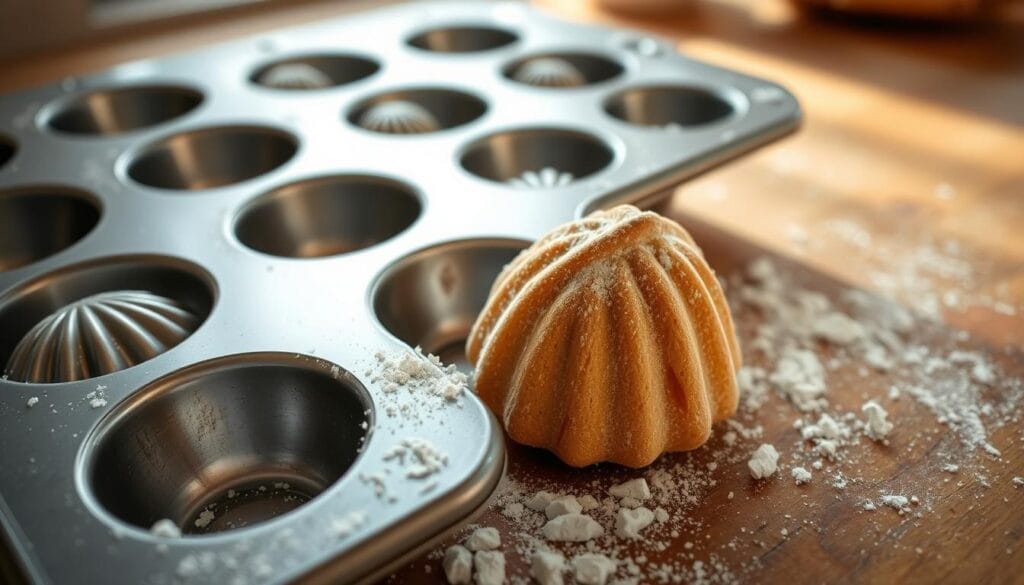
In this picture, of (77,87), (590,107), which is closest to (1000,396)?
(590,107)

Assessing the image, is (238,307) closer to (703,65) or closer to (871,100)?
(703,65)

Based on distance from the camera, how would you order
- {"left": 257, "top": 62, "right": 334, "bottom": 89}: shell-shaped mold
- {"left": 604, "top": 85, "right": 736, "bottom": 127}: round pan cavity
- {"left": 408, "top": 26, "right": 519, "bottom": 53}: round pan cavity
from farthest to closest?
{"left": 408, "top": 26, "right": 519, "bottom": 53}: round pan cavity
{"left": 257, "top": 62, "right": 334, "bottom": 89}: shell-shaped mold
{"left": 604, "top": 85, "right": 736, "bottom": 127}: round pan cavity

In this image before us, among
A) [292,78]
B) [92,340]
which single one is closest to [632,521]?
[92,340]

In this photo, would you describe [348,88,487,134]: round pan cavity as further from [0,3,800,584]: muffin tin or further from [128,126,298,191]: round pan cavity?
[128,126,298,191]: round pan cavity

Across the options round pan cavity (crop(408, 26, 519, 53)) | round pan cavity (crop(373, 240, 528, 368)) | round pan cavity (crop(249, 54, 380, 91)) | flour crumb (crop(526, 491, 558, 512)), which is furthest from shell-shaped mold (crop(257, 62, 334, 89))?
flour crumb (crop(526, 491, 558, 512))

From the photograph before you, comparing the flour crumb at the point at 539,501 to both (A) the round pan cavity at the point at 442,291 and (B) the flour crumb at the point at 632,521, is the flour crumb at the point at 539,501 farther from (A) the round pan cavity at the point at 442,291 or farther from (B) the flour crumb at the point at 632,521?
(A) the round pan cavity at the point at 442,291
